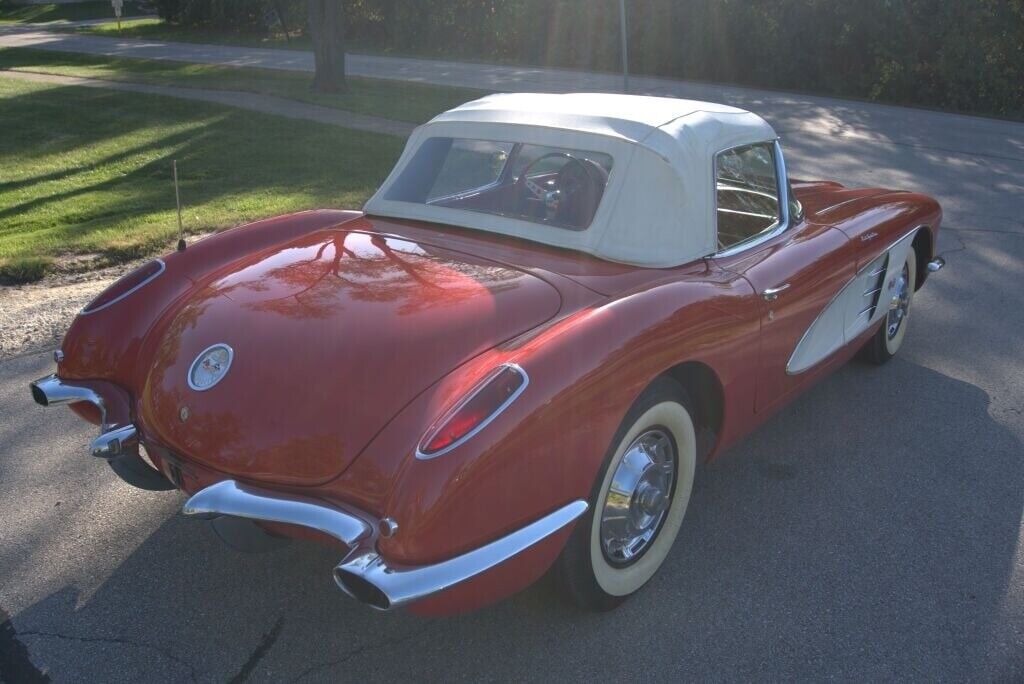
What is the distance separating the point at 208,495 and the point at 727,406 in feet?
6.00

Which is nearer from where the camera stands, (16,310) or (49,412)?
(49,412)

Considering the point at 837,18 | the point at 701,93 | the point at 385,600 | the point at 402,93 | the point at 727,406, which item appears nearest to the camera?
the point at 385,600

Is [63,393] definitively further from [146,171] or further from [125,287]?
[146,171]

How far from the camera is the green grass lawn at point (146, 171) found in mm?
7496

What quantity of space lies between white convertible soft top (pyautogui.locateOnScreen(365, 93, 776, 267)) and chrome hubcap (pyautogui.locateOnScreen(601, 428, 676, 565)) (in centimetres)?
74

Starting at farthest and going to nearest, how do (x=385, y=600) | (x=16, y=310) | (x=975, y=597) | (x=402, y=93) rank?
(x=402, y=93) < (x=16, y=310) < (x=975, y=597) < (x=385, y=600)

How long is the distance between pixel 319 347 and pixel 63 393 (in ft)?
3.83

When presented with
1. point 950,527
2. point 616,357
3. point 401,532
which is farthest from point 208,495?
point 950,527

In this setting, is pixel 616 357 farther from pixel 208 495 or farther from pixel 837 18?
pixel 837 18

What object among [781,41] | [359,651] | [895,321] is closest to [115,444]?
[359,651]

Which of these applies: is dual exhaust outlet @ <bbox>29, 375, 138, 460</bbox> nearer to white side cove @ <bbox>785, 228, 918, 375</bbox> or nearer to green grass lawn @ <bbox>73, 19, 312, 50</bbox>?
white side cove @ <bbox>785, 228, 918, 375</bbox>

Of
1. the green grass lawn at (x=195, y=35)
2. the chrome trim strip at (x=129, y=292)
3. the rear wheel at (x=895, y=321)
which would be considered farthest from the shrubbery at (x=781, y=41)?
the chrome trim strip at (x=129, y=292)

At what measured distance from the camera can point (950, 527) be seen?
11.8ft

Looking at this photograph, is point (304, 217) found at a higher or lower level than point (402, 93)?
higher
